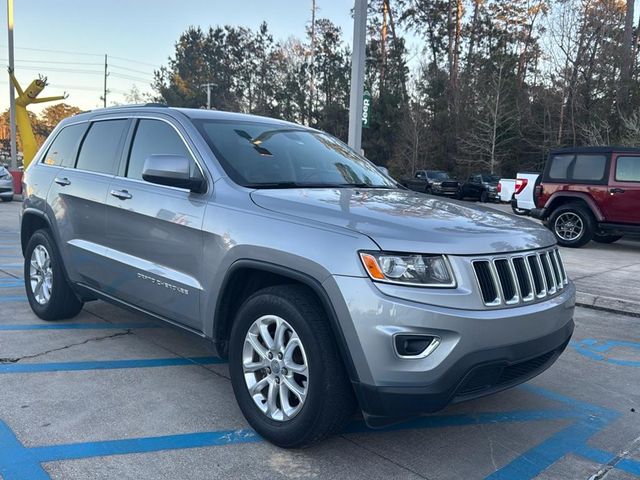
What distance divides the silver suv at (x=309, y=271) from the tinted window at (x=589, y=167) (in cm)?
826

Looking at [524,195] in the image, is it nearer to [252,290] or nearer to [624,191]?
[624,191]

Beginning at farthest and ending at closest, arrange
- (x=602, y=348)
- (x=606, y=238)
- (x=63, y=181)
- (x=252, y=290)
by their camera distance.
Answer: (x=606, y=238)
(x=602, y=348)
(x=63, y=181)
(x=252, y=290)

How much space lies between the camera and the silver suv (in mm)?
2637

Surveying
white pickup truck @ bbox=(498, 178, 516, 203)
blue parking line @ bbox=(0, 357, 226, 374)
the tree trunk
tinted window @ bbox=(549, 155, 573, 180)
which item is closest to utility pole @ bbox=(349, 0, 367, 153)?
tinted window @ bbox=(549, 155, 573, 180)

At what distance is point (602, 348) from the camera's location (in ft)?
16.8

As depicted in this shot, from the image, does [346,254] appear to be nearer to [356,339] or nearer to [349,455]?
[356,339]

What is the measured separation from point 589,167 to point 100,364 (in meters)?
10.1

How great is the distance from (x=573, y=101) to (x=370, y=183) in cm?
3436

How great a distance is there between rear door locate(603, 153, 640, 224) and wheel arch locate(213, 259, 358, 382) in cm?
949

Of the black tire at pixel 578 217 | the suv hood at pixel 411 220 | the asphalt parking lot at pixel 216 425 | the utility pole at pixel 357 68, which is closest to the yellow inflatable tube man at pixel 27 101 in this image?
the utility pole at pixel 357 68

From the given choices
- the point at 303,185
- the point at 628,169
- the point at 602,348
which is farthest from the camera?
the point at 628,169

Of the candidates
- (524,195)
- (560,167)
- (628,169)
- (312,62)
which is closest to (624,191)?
(628,169)

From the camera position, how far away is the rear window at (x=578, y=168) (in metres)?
11.1

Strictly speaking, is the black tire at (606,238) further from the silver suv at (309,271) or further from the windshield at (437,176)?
the windshield at (437,176)
